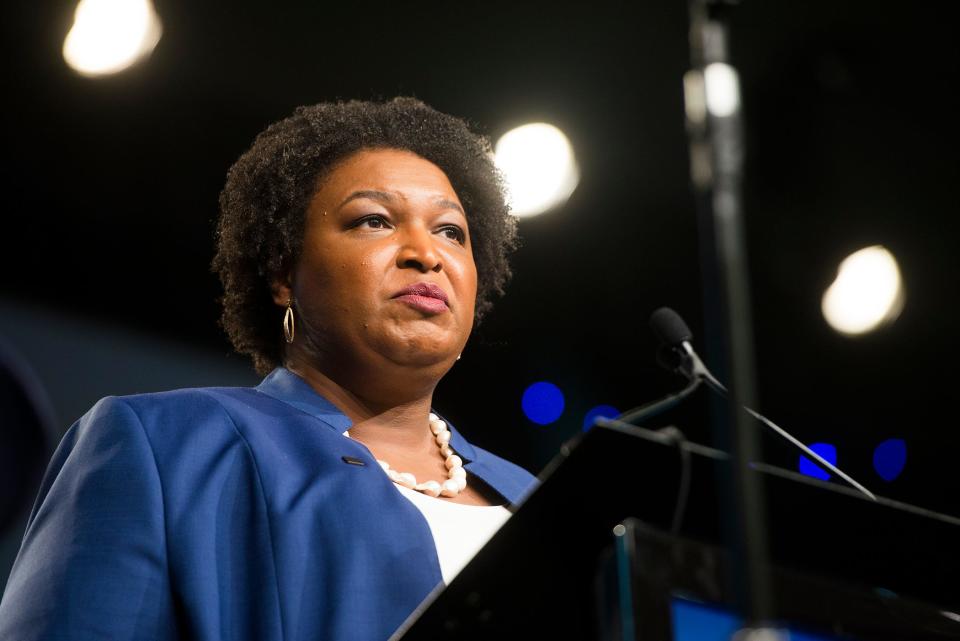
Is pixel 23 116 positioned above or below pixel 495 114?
below

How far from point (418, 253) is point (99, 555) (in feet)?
2.68

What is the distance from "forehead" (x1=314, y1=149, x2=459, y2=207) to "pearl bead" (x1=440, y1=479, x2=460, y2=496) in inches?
22.1

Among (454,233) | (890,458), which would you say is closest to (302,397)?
(454,233)

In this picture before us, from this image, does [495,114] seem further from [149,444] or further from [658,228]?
[149,444]

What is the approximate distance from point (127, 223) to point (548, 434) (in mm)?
1716

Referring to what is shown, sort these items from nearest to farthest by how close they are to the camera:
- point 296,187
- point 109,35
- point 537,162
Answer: point 296,187
point 109,35
point 537,162

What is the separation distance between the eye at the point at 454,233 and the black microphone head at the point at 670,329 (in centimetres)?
58

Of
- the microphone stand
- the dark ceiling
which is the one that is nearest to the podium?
the microphone stand

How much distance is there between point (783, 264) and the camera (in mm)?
3906

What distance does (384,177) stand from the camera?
2.23 meters

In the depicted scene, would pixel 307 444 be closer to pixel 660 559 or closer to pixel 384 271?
pixel 384 271

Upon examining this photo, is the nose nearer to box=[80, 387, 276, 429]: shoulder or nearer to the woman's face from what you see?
the woman's face

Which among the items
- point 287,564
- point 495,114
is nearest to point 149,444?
point 287,564

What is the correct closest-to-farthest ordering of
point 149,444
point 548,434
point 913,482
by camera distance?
1. point 149,444
2. point 548,434
3. point 913,482
